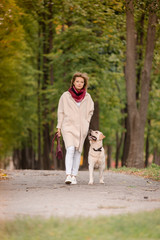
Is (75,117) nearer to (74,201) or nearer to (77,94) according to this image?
(77,94)

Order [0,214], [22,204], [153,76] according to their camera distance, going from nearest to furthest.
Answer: [0,214], [22,204], [153,76]

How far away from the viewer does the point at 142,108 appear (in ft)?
62.0

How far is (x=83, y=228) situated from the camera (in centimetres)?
526

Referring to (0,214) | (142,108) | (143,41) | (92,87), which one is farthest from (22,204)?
(143,41)

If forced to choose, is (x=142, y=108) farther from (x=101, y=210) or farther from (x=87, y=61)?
(x=101, y=210)

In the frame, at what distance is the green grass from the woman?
15.3 feet

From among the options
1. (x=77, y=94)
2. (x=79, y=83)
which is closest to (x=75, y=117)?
(x=77, y=94)

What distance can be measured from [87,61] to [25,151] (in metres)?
19.0

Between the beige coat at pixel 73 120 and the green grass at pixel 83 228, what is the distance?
4.71m

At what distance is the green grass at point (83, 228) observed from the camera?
16.3ft

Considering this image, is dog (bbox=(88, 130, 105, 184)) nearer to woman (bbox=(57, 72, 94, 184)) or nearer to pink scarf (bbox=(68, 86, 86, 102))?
woman (bbox=(57, 72, 94, 184))

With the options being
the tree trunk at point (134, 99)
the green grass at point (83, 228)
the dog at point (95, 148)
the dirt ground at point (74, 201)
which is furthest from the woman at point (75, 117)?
the tree trunk at point (134, 99)

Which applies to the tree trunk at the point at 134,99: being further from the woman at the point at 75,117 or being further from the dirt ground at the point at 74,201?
the dirt ground at the point at 74,201

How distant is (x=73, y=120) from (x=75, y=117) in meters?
0.08
